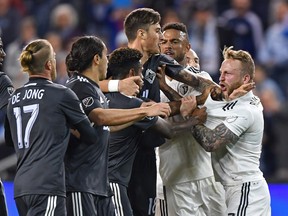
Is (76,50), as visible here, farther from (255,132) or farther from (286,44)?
(286,44)

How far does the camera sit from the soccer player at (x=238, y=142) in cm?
788

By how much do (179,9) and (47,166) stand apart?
369 inches

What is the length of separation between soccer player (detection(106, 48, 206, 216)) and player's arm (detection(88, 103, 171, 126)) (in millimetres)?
413

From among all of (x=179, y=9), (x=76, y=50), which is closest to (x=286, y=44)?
(x=179, y=9)

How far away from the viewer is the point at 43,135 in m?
6.79

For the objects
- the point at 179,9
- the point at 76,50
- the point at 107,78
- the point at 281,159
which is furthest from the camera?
the point at 179,9

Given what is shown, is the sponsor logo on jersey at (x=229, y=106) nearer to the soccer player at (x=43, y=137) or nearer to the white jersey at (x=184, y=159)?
the white jersey at (x=184, y=159)

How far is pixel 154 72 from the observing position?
8.15 m

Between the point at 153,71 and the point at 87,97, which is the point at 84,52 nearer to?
the point at 87,97

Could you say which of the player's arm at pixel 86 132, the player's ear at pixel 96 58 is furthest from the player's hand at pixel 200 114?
the player's arm at pixel 86 132

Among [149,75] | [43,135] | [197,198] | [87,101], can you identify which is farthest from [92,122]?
[197,198]

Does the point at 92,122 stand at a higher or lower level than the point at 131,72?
lower

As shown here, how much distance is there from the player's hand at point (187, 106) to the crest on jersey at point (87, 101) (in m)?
1.22

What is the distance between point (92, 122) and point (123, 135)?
700 millimetres
